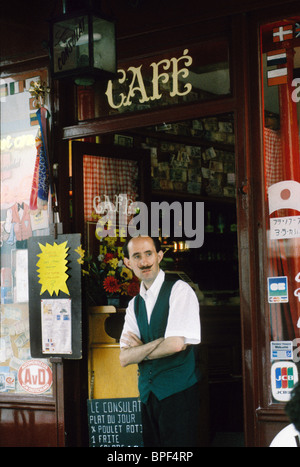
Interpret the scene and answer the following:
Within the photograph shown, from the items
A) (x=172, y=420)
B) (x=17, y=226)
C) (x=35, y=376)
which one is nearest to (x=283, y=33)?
(x=17, y=226)

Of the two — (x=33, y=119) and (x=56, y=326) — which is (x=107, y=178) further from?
(x=56, y=326)

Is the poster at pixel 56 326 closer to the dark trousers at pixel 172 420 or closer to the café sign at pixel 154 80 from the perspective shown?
the dark trousers at pixel 172 420

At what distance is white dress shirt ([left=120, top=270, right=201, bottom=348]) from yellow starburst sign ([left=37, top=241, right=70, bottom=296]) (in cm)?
66

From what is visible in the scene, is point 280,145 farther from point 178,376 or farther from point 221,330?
point 221,330

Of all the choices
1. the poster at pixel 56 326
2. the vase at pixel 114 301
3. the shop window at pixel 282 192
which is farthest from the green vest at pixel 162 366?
the shop window at pixel 282 192

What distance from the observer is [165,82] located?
503 centimetres

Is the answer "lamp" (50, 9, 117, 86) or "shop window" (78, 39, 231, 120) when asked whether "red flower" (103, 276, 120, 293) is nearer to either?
"shop window" (78, 39, 231, 120)

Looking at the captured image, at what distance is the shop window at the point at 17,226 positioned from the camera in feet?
18.4

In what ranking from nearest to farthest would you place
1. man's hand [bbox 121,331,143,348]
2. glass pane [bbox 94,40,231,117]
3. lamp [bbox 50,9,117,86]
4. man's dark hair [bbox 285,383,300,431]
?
man's dark hair [bbox 285,383,300,431] < lamp [bbox 50,9,117,86] < glass pane [bbox 94,40,231,117] < man's hand [bbox 121,331,143,348]

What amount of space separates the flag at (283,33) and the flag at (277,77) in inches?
8.5

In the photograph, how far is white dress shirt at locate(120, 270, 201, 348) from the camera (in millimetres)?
4898

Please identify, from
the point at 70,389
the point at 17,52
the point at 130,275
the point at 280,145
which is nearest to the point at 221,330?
the point at 130,275

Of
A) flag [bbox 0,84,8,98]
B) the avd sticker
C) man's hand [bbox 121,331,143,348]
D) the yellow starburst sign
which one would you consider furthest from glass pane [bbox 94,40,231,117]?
the avd sticker

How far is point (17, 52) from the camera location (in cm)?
570
